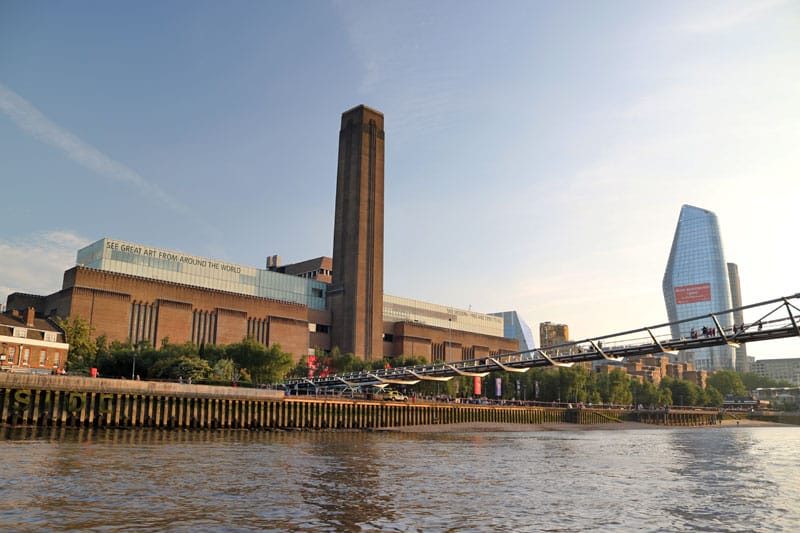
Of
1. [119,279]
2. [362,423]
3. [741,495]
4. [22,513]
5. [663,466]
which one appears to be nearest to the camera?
[22,513]

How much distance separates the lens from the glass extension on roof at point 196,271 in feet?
460

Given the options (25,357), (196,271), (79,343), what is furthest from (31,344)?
(196,271)

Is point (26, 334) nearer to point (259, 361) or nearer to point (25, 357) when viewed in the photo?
point (25, 357)

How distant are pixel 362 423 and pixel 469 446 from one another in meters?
30.2

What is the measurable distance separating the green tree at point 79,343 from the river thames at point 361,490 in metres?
59.6

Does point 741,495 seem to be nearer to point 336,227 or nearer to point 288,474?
point 288,474

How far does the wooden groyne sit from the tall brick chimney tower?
254 feet

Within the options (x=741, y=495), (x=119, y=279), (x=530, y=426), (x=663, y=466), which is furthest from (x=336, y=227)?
(x=741, y=495)

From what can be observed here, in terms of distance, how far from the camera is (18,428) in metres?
56.5

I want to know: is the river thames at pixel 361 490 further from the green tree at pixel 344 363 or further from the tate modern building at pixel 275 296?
the green tree at pixel 344 363

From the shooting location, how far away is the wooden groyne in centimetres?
6081

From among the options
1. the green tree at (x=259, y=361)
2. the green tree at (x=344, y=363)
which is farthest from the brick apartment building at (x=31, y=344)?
the green tree at (x=344, y=363)

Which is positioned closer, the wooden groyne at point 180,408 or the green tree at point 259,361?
the wooden groyne at point 180,408

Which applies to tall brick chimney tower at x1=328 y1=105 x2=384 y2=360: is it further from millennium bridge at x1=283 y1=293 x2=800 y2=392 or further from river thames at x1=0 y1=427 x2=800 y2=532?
river thames at x1=0 y1=427 x2=800 y2=532
